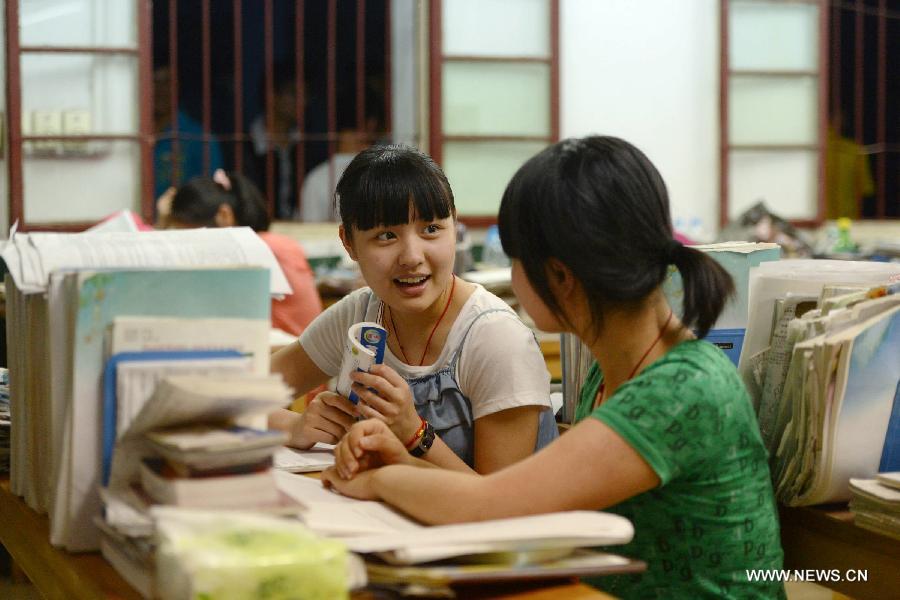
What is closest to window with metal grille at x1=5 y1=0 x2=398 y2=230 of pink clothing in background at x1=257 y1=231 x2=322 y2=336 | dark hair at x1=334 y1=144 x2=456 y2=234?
pink clothing in background at x1=257 y1=231 x2=322 y2=336

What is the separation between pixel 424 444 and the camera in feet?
5.32

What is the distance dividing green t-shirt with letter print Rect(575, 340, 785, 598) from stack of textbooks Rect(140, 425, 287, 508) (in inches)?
13.8

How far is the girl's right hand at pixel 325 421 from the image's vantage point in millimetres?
1697

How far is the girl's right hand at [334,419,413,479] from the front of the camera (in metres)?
1.38

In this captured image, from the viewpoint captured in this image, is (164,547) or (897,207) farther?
(897,207)

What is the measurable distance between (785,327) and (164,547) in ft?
3.25

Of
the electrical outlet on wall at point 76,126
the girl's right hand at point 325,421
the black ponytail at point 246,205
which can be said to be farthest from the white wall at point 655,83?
the girl's right hand at point 325,421

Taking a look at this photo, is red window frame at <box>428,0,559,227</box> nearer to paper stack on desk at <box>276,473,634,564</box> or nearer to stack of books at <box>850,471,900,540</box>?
stack of books at <box>850,471,900,540</box>

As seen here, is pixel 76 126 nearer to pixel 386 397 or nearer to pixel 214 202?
pixel 214 202

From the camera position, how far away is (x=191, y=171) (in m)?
5.43

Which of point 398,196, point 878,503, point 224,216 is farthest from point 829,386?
point 224,216

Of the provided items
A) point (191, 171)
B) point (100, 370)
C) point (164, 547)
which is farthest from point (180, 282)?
point (191, 171)

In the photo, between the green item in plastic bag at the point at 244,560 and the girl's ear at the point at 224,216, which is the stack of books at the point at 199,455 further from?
the girl's ear at the point at 224,216

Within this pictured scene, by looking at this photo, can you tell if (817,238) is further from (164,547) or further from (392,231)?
(164,547)
